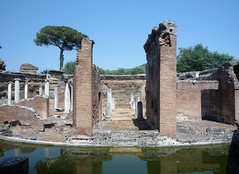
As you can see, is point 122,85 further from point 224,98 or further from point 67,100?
→ point 224,98

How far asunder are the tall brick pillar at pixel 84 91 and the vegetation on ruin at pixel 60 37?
29.1 metres

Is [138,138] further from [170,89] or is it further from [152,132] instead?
[170,89]

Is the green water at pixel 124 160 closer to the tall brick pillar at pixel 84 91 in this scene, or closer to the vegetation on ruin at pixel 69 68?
the tall brick pillar at pixel 84 91

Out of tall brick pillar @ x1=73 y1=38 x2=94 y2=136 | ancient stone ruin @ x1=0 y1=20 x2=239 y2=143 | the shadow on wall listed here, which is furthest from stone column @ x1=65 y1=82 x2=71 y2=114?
the shadow on wall

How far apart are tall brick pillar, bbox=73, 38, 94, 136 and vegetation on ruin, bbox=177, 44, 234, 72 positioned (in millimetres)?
29973

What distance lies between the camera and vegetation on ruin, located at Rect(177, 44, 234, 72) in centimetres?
3362

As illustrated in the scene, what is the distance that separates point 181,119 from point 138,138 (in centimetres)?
757

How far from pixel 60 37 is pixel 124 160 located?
110ft

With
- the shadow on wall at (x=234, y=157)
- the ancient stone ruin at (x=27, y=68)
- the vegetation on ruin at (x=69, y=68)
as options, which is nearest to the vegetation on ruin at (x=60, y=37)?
the ancient stone ruin at (x=27, y=68)

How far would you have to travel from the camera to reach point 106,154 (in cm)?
720

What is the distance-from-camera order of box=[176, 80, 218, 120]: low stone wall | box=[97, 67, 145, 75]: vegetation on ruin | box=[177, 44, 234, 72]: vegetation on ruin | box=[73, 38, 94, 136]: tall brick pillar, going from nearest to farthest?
1. box=[73, 38, 94, 136]: tall brick pillar
2. box=[176, 80, 218, 120]: low stone wall
3. box=[177, 44, 234, 72]: vegetation on ruin
4. box=[97, 67, 145, 75]: vegetation on ruin

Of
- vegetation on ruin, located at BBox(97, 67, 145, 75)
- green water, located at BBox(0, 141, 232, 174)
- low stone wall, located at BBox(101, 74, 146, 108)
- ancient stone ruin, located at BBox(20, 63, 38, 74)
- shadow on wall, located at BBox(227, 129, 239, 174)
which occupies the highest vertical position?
vegetation on ruin, located at BBox(97, 67, 145, 75)

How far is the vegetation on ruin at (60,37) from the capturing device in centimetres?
3447

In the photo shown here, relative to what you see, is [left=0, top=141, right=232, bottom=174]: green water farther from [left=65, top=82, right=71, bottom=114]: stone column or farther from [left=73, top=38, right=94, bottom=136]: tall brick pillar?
[left=65, top=82, right=71, bottom=114]: stone column
